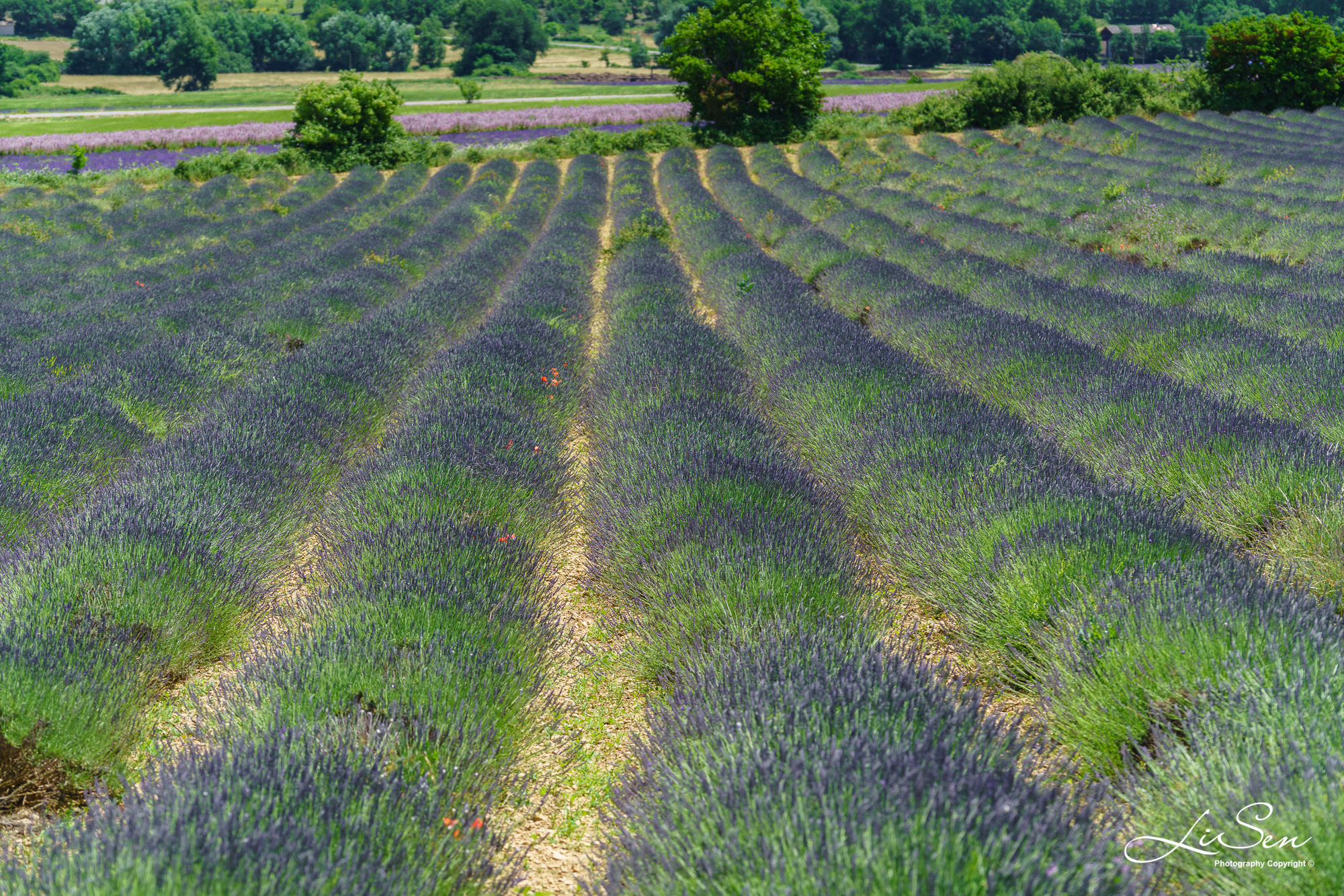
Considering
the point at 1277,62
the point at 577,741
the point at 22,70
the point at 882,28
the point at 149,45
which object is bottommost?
the point at 577,741

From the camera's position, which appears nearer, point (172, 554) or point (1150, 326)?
point (172, 554)

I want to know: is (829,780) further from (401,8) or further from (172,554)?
(401,8)

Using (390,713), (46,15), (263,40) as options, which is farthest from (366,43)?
(390,713)

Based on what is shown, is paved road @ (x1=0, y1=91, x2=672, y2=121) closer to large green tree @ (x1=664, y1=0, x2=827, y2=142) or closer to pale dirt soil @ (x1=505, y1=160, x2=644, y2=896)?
large green tree @ (x1=664, y1=0, x2=827, y2=142)

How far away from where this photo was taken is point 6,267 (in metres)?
10.1

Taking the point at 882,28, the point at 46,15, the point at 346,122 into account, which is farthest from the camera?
the point at 46,15

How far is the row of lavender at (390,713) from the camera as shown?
4.84 feet

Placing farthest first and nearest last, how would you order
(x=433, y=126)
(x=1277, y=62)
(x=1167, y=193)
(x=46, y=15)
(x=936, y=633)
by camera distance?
(x=46, y=15)
(x=433, y=126)
(x=1277, y=62)
(x=1167, y=193)
(x=936, y=633)

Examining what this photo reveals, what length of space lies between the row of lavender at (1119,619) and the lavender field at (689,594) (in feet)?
0.04

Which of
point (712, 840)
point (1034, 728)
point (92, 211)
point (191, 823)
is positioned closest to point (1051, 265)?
point (1034, 728)

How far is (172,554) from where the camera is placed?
2.97m

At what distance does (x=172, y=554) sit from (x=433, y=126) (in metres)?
31.6

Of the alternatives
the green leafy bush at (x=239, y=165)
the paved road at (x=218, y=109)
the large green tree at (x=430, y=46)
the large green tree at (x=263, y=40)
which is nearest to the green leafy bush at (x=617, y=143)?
the green leafy bush at (x=239, y=165)

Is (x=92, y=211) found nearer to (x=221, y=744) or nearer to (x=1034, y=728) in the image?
(x=221, y=744)
